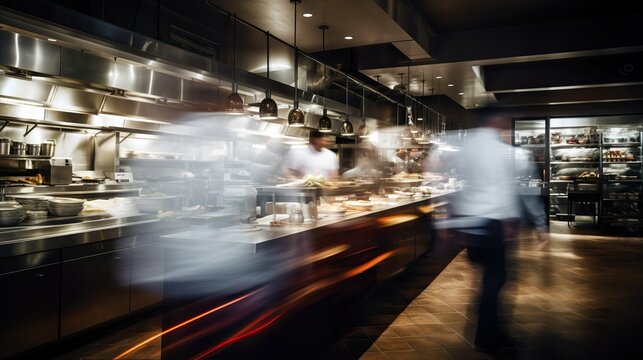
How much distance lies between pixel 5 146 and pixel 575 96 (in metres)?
11.4

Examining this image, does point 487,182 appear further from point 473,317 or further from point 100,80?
point 100,80

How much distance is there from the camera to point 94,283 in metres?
3.59

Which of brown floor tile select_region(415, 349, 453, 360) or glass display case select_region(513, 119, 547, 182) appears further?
glass display case select_region(513, 119, 547, 182)

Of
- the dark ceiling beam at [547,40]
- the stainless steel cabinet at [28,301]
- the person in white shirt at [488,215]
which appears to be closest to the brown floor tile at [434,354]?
the person in white shirt at [488,215]

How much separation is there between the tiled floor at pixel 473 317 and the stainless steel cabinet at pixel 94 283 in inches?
7.8

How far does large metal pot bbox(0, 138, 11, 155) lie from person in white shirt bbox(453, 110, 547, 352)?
17.4ft

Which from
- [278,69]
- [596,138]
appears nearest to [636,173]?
[596,138]

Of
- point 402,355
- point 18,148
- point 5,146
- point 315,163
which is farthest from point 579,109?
point 5,146

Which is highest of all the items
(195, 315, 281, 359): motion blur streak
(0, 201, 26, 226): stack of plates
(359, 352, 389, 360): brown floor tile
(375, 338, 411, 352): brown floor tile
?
(0, 201, 26, 226): stack of plates

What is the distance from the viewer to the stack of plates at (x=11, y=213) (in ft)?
10.9

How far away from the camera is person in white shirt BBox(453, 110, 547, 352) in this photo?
3.87 meters

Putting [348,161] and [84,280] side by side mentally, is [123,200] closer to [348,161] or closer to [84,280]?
[84,280]

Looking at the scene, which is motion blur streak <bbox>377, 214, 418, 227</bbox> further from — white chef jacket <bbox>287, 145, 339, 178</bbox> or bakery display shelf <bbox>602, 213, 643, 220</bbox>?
bakery display shelf <bbox>602, 213, 643, 220</bbox>

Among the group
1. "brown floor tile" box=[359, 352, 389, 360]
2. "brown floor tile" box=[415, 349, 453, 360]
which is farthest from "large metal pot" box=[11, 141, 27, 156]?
"brown floor tile" box=[415, 349, 453, 360]
